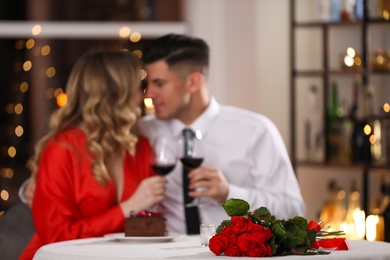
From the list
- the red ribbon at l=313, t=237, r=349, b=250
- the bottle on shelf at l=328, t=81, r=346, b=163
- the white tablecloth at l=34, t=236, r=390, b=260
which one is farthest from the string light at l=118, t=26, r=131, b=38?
the red ribbon at l=313, t=237, r=349, b=250

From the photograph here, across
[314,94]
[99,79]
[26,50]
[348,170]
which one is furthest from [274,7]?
[99,79]

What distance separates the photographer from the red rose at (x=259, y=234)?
2840 millimetres

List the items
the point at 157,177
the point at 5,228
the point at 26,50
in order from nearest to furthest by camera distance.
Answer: the point at 157,177 → the point at 5,228 → the point at 26,50

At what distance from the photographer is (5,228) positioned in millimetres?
4125

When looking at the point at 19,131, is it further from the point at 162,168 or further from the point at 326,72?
the point at 162,168

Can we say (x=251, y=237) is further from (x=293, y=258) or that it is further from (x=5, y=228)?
(x=5, y=228)

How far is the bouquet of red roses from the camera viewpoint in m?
2.85

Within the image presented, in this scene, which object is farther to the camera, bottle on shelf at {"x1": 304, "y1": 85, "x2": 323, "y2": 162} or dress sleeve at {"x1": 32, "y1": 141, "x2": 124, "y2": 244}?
bottle on shelf at {"x1": 304, "y1": 85, "x2": 323, "y2": 162}

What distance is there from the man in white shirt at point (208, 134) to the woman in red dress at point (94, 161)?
18cm

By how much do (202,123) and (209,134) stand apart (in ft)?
0.18

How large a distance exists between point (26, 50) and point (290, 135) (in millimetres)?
1890

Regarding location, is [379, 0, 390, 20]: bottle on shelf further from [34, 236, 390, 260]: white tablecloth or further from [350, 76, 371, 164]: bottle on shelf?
[34, 236, 390, 260]: white tablecloth

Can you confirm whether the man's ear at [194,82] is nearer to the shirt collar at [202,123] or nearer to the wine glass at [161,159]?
the shirt collar at [202,123]

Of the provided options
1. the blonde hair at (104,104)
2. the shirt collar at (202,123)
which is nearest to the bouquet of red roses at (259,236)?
the blonde hair at (104,104)
